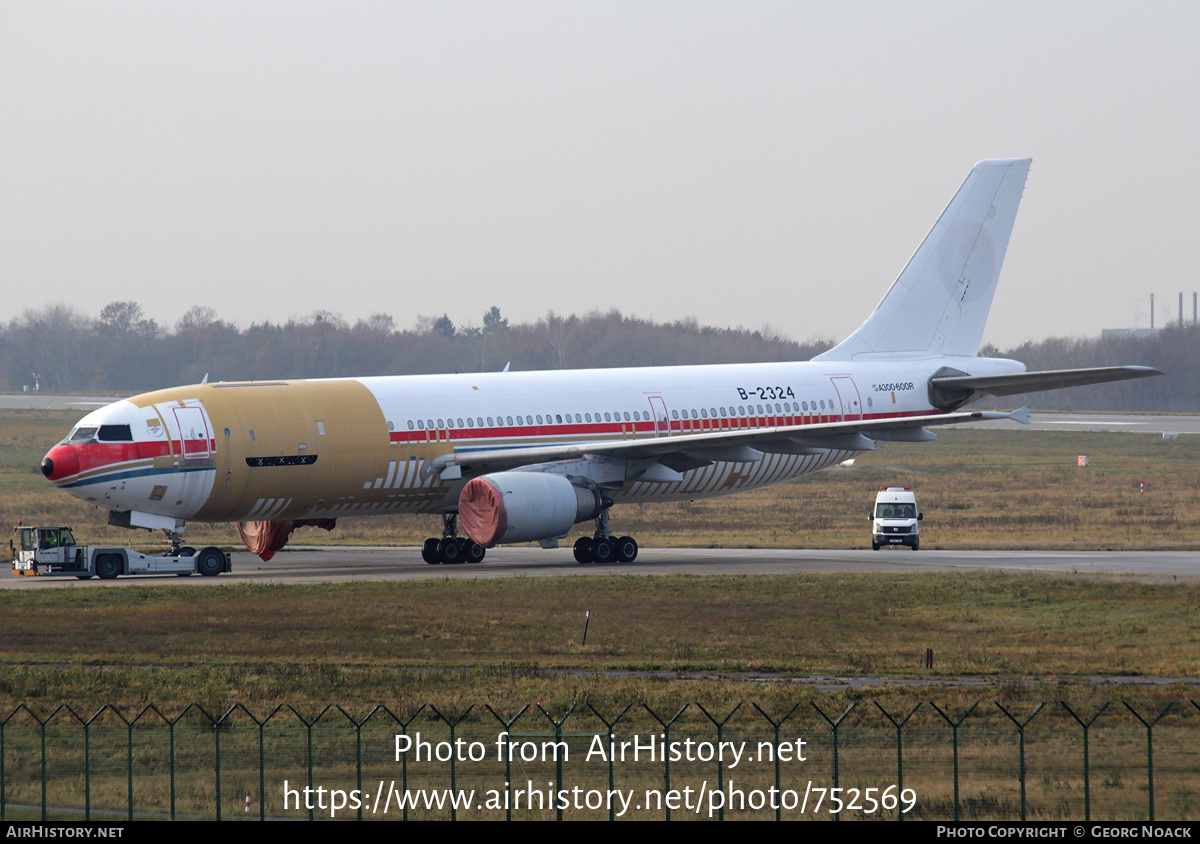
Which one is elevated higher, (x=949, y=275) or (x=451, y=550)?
(x=949, y=275)

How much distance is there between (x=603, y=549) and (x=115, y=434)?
49.0ft

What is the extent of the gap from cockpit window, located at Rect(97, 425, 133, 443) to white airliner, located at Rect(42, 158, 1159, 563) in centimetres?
6

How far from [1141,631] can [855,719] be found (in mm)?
11778

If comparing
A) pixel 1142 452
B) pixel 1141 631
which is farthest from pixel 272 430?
pixel 1142 452

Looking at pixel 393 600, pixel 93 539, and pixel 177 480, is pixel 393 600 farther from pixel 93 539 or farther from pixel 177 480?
pixel 93 539

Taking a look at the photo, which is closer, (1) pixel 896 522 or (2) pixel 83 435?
(2) pixel 83 435

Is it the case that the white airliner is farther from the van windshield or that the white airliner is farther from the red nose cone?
the van windshield

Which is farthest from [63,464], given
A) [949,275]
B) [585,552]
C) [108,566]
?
[949,275]

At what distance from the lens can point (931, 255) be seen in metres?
55.8

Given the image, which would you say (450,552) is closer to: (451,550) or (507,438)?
(451,550)

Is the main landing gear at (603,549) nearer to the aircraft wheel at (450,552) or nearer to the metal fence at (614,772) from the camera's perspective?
the aircraft wheel at (450,552)

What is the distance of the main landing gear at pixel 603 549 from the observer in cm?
4575

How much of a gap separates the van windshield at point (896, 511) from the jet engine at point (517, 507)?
44.5 feet

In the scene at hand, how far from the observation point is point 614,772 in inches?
646
